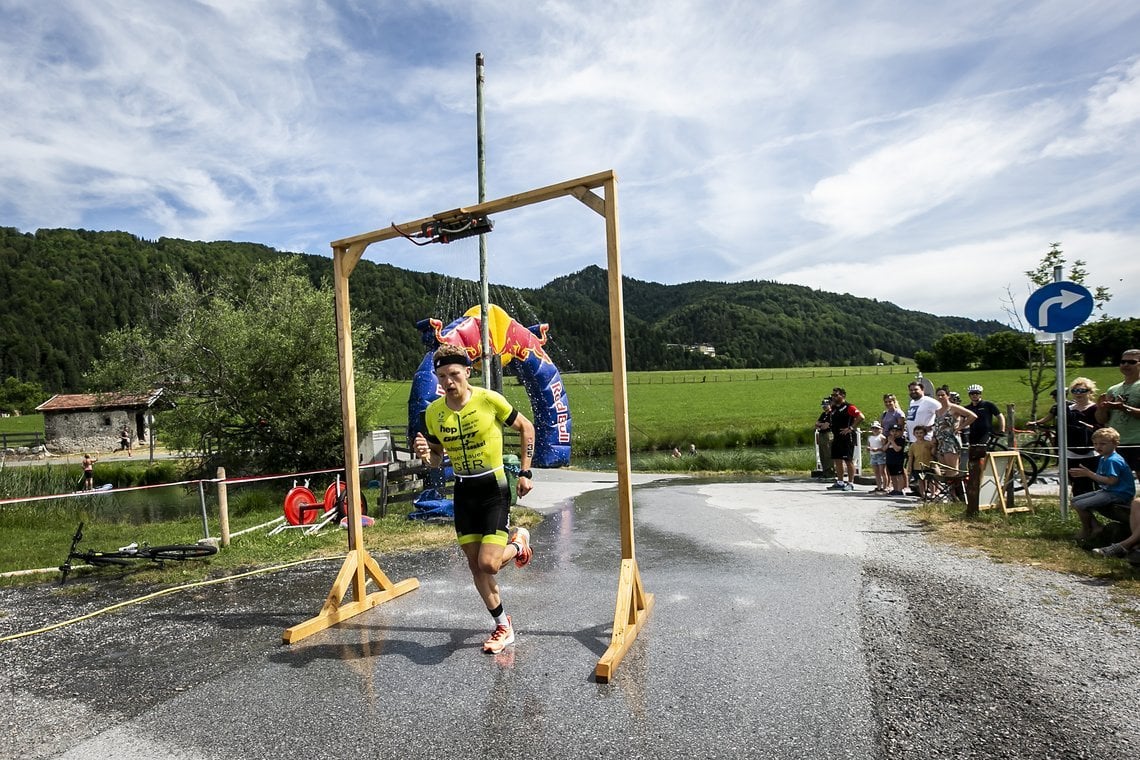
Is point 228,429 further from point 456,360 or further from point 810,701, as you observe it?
point 810,701

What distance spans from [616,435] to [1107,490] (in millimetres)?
5253

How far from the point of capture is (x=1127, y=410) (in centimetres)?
752

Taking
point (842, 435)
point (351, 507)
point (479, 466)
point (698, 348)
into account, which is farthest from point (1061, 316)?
point (698, 348)

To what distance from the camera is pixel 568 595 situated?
6.18 m

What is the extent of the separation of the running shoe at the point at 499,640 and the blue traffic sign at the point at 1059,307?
7038mm

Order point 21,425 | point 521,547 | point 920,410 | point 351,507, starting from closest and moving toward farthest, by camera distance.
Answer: point 521,547 < point 351,507 < point 920,410 < point 21,425

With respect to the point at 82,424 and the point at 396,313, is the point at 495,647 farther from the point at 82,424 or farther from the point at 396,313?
the point at 82,424

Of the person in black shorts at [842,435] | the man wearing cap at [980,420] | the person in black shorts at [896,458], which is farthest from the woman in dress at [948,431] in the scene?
the person in black shorts at [842,435]

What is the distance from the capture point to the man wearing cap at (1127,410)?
298 inches

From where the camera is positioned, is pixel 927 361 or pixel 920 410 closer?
pixel 920 410

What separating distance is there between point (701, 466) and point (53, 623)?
16.6 metres

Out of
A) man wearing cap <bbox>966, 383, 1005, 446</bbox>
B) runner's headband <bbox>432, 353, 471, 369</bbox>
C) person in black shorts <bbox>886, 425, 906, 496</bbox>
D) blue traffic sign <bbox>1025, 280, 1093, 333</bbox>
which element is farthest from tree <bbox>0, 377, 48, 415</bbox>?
blue traffic sign <bbox>1025, 280, 1093, 333</bbox>

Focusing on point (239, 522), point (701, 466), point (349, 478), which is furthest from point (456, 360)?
point (701, 466)

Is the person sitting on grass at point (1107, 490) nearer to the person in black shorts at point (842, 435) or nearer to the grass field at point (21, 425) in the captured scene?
the person in black shorts at point (842, 435)
